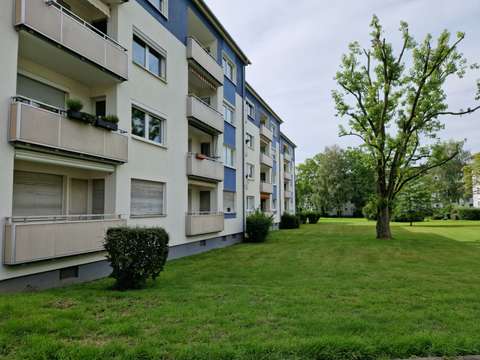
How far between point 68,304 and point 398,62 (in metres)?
25.0

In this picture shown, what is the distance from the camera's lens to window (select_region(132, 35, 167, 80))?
12.5 m

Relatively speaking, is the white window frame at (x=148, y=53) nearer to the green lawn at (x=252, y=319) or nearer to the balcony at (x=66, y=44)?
the balcony at (x=66, y=44)

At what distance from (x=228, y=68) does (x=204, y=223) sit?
11.3 metres

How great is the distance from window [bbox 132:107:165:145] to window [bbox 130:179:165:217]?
6.23 feet

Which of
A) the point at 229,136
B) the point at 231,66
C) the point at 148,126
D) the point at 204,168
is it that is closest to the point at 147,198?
the point at 148,126

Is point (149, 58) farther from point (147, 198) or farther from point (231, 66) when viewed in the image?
point (231, 66)

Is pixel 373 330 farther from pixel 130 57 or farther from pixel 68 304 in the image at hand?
pixel 130 57

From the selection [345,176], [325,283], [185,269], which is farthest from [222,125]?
[345,176]

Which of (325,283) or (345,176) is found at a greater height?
(345,176)

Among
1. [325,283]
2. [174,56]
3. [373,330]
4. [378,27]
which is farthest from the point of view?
[378,27]

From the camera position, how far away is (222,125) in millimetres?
18812

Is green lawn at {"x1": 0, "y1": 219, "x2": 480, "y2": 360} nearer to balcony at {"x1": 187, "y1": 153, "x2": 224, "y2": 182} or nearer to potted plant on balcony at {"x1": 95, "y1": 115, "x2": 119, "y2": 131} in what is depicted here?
potted plant on balcony at {"x1": 95, "y1": 115, "x2": 119, "y2": 131}

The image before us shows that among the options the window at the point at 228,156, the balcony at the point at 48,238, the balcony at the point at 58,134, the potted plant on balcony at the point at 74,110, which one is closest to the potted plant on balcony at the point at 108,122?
the balcony at the point at 58,134

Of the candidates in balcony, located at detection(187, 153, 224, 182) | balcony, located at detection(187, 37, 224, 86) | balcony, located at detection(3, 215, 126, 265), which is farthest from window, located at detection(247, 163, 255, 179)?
balcony, located at detection(3, 215, 126, 265)
